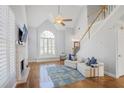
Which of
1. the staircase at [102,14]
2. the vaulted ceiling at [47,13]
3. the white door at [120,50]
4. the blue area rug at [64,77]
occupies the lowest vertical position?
the blue area rug at [64,77]

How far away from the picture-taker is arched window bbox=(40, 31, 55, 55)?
1017 cm

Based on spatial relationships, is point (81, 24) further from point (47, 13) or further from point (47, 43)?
point (47, 43)

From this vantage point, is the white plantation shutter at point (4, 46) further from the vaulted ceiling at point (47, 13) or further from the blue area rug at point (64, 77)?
the vaulted ceiling at point (47, 13)

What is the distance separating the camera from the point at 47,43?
10.4m

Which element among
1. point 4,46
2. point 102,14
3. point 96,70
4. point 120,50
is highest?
point 102,14

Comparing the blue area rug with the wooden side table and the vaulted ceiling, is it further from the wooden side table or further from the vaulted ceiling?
the vaulted ceiling

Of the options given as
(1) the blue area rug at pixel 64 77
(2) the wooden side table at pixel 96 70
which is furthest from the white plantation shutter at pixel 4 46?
(2) the wooden side table at pixel 96 70

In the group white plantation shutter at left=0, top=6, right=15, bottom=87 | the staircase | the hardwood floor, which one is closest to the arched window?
the staircase

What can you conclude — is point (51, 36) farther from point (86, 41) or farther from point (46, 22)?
point (86, 41)

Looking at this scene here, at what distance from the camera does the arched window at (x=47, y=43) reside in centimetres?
1017

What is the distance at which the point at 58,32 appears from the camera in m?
10.6

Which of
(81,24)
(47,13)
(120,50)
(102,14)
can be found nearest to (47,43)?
(47,13)
